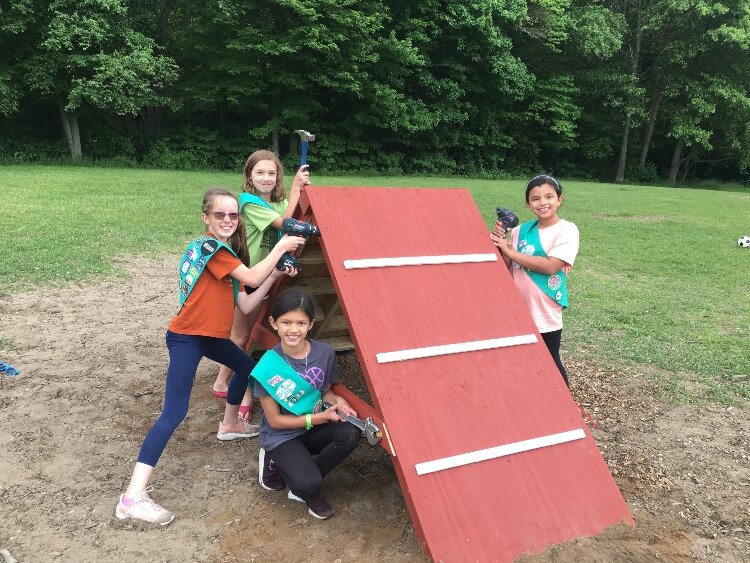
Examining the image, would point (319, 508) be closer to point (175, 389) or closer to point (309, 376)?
point (309, 376)

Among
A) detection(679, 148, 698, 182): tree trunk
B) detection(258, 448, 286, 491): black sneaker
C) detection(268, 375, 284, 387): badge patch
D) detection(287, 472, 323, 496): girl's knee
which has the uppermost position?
detection(268, 375, 284, 387): badge patch

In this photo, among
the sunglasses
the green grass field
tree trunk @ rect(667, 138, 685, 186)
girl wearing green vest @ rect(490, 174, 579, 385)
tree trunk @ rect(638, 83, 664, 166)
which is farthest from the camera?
tree trunk @ rect(667, 138, 685, 186)

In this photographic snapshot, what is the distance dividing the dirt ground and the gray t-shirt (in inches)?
13.7

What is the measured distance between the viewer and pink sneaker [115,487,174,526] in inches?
113

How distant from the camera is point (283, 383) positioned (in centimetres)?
300

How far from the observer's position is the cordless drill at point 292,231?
9.96ft

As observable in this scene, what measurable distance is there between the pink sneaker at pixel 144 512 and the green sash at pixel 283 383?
2.45 ft

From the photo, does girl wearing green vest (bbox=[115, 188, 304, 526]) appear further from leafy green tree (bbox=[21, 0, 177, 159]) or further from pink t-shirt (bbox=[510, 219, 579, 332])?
leafy green tree (bbox=[21, 0, 177, 159])

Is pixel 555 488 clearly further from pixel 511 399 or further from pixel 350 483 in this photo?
pixel 350 483

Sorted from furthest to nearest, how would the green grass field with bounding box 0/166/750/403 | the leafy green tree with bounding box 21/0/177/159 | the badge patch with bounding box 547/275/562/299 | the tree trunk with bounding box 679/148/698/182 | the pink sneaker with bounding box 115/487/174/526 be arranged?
the tree trunk with bounding box 679/148/698/182 → the leafy green tree with bounding box 21/0/177/159 → the green grass field with bounding box 0/166/750/403 → the badge patch with bounding box 547/275/562/299 → the pink sneaker with bounding box 115/487/174/526

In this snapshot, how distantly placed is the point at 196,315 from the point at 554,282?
6.77 feet

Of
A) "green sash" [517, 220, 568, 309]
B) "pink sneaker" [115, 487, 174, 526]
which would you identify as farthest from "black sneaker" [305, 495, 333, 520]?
"green sash" [517, 220, 568, 309]

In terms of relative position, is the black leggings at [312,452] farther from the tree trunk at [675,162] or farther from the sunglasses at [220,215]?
the tree trunk at [675,162]

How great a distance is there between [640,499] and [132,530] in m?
2.57
